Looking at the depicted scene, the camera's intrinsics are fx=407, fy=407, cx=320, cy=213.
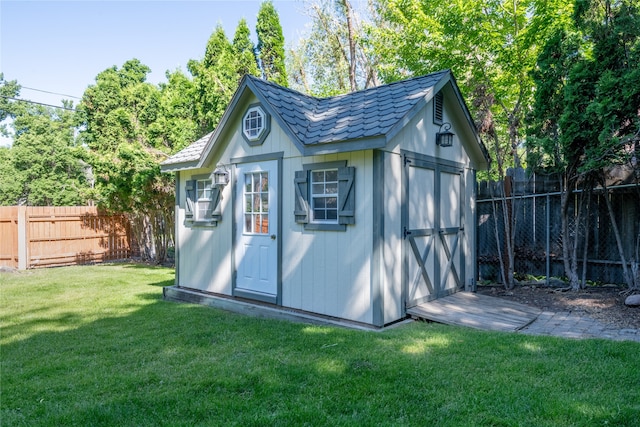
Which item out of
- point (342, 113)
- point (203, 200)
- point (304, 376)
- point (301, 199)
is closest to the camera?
point (304, 376)

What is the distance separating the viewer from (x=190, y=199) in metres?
7.52

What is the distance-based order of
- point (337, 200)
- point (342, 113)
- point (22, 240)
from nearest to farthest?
point (337, 200), point (342, 113), point (22, 240)

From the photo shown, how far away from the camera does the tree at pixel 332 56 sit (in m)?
16.4

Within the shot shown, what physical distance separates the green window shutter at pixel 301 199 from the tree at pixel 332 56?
36.8 ft

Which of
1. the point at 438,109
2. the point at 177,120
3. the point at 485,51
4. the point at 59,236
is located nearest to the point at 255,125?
the point at 438,109

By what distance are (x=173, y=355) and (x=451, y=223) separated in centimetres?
452

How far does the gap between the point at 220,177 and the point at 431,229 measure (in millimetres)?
3441

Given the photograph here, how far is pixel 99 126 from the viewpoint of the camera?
1230 centimetres

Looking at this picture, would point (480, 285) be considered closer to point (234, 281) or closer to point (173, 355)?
point (234, 281)

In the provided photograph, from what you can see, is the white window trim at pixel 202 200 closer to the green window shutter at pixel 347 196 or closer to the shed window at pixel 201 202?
the shed window at pixel 201 202

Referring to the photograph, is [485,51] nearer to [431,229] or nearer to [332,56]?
[431,229]

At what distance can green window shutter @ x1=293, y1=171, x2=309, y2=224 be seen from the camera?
5574 millimetres

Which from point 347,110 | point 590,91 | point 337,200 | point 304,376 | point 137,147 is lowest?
point 304,376

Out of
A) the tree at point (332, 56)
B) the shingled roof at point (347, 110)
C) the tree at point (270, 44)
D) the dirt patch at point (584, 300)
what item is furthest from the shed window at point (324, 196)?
the tree at point (332, 56)
